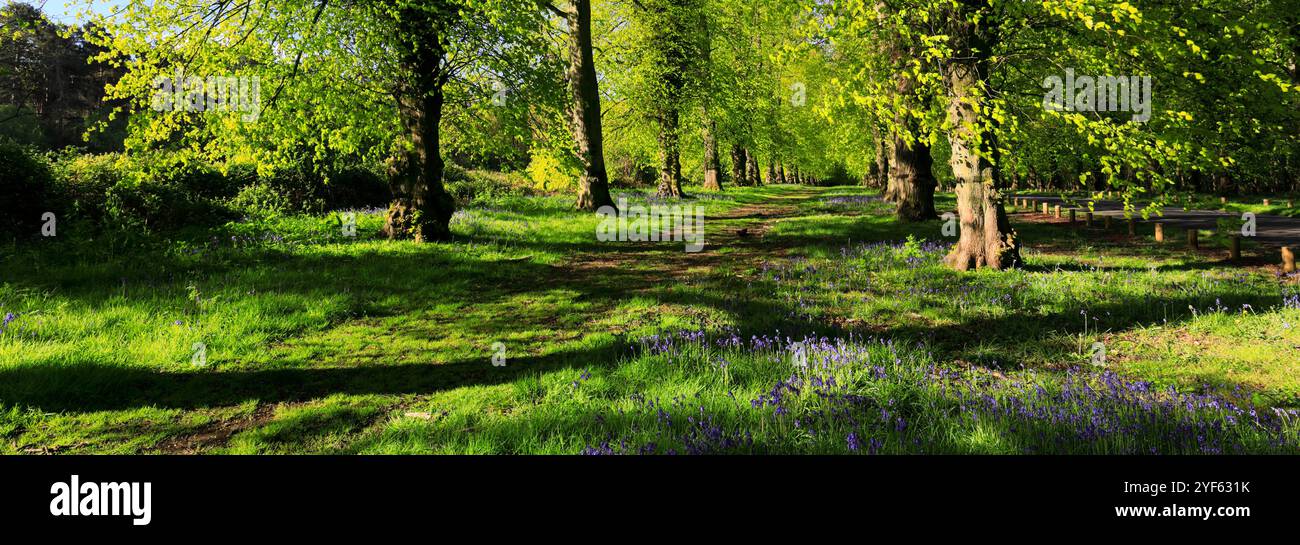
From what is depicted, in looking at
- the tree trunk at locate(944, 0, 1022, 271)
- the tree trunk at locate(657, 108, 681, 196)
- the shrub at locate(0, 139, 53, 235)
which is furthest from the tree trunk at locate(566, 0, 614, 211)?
the shrub at locate(0, 139, 53, 235)

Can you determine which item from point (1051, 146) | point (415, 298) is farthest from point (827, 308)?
point (1051, 146)

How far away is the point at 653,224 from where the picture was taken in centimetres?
2000

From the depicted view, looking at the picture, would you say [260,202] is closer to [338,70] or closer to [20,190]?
[20,190]

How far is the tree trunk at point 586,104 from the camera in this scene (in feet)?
69.8

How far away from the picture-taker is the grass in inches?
164

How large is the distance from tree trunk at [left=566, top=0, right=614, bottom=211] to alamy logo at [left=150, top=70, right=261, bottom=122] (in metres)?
10.5

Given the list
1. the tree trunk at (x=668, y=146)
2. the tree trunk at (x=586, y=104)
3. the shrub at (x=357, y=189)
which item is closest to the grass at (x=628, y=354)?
the shrub at (x=357, y=189)

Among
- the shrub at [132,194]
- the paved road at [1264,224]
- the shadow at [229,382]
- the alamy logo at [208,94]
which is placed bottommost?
the shadow at [229,382]

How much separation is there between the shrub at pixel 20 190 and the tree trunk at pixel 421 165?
6.35 m

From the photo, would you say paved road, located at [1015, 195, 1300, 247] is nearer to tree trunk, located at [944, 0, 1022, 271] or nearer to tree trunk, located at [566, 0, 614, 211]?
tree trunk, located at [944, 0, 1022, 271]

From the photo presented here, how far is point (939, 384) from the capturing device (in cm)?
499

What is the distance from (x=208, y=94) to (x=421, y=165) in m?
4.16

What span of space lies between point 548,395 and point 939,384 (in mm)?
3264

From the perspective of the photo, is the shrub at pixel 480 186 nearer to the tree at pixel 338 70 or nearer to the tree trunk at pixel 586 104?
the tree trunk at pixel 586 104
